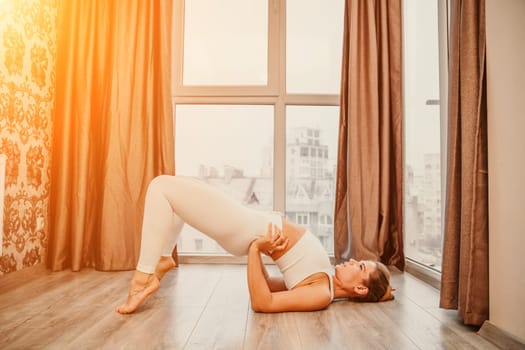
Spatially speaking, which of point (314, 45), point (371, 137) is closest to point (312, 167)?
point (371, 137)

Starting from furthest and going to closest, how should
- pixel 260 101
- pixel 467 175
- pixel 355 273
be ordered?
pixel 260 101
pixel 355 273
pixel 467 175

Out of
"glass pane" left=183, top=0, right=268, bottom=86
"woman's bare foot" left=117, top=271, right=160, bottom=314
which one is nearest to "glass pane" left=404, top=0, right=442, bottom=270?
"glass pane" left=183, top=0, right=268, bottom=86

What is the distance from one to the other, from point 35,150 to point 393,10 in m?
2.63

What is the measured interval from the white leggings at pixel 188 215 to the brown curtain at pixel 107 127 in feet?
3.67

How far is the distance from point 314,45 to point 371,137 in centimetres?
95

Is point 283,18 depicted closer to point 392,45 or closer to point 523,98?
point 392,45

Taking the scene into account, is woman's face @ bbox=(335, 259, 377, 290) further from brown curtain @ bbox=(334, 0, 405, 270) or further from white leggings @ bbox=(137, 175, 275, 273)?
brown curtain @ bbox=(334, 0, 405, 270)

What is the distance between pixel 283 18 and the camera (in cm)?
324

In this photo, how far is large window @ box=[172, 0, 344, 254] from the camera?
3.20 metres

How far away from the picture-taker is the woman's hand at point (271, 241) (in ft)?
5.76

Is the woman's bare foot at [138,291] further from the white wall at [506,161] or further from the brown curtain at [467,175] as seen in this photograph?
the white wall at [506,161]

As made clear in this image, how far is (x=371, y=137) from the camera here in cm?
293

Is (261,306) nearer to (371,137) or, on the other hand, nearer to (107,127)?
(371,137)

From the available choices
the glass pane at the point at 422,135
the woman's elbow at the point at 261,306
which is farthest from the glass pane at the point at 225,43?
the woman's elbow at the point at 261,306
